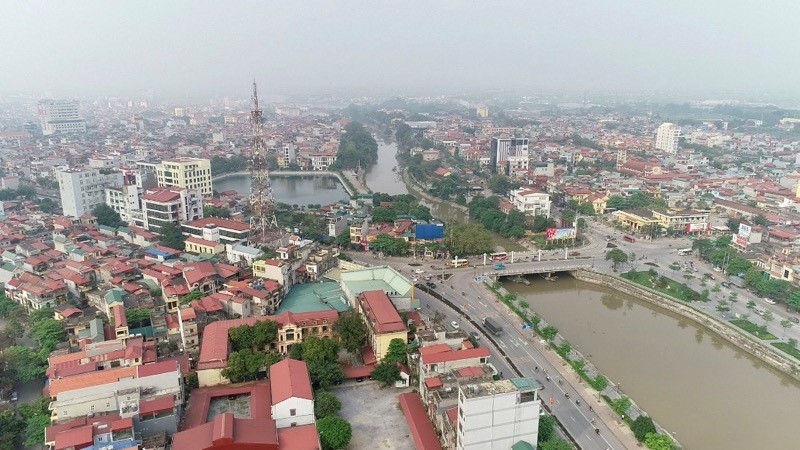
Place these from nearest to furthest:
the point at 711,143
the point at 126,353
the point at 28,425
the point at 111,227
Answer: the point at 28,425 → the point at 126,353 → the point at 111,227 → the point at 711,143

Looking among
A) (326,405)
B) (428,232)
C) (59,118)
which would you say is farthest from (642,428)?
(59,118)

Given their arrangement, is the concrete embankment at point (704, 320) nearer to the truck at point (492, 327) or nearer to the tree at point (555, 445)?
the truck at point (492, 327)

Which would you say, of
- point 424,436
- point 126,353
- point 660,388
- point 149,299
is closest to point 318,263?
point 149,299

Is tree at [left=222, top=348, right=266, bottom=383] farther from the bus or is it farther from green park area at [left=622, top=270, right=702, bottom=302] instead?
green park area at [left=622, top=270, right=702, bottom=302]

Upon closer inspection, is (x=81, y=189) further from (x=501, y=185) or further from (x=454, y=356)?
(x=501, y=185)

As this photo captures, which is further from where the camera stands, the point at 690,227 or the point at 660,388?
the point at 690,227

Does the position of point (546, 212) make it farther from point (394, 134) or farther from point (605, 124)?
point (605, 124)

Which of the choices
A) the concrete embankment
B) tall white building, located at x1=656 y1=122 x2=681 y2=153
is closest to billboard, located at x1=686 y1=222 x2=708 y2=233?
the concrete embankment
